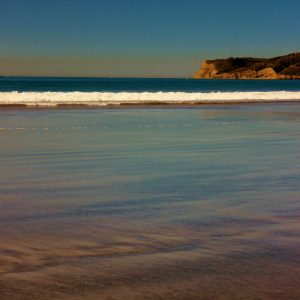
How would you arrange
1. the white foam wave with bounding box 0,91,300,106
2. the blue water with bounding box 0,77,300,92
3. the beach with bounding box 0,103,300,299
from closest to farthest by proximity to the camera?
1. the beach with bounding box 0,103,300,299
2. the white foam wave with bounding box 0,91,300,106
3. the blue water with bounding box 0,77,300,92

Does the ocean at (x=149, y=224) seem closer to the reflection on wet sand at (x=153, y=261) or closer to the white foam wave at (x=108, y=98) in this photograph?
the reflection on wet sand at (x=153, y=261)

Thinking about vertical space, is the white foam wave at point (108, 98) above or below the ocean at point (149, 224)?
above

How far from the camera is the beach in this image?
133 inches

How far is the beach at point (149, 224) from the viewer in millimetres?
3369

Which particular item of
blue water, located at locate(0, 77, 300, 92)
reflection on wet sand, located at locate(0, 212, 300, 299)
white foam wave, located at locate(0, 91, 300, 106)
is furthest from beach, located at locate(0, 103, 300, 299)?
blue water, located at locate(0, 77, 300, 92)

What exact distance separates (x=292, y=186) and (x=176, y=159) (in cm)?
254

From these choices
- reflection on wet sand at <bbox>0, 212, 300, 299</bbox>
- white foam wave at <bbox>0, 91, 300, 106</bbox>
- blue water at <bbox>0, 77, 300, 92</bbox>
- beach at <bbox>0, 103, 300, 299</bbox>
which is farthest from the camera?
blue water at <bbox>0, 77, 300, 92</bbox>

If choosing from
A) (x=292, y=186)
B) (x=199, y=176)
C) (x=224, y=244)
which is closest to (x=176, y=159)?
(x=199, y=176)

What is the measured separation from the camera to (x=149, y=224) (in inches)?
186

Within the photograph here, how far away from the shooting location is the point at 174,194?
19.6 ft

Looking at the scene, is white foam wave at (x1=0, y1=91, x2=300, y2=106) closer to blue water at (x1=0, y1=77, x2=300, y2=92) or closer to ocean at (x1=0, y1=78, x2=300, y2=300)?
ocean at (x1=0, y1=78, x2=300, y2=300)

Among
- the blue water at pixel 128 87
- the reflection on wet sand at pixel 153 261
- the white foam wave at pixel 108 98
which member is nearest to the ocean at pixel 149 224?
the reflection on wet sand at pixel 153 261

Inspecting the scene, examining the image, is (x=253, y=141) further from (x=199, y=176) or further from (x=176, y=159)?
(x=199, y=176)

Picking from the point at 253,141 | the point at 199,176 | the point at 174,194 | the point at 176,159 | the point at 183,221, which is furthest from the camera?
the point at 253,141
